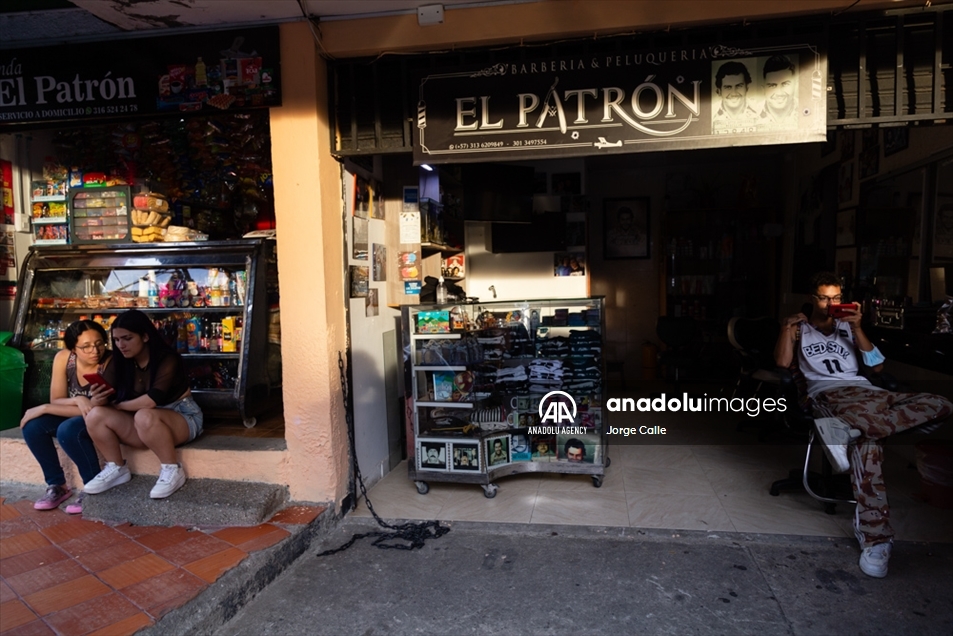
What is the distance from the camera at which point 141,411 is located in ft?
10.9

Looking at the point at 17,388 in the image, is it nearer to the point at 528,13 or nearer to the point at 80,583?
the point at 80,583

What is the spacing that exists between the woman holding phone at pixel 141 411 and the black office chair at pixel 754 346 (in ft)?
14.8

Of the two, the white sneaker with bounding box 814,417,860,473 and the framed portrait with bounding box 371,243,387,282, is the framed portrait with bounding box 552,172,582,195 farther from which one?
the white sneaker with bounding box 814,417,860,473

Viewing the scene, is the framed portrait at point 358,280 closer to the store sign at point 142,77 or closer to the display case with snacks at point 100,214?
the store sign at point 142,77

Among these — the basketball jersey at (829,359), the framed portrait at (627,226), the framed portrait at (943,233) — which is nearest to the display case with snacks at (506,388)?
the basketball jersey at (829,359)

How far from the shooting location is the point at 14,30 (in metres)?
3.41

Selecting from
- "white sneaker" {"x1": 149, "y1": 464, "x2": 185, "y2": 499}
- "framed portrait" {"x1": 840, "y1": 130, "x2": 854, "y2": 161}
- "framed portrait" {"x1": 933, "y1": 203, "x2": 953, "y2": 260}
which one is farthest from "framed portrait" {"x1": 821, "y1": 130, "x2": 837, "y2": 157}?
"white sneaker" {"x1": 149, "y1": 464, "x2": 185, "y2": 499}

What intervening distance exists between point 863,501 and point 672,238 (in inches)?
190

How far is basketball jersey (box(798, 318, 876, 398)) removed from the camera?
11.1 ft

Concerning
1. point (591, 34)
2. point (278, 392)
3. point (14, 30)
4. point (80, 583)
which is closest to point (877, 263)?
point (591, 34)

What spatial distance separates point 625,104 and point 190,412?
3.22m

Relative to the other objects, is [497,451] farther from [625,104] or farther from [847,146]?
[847,146]

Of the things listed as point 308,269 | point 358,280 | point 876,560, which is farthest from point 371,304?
point 876,560

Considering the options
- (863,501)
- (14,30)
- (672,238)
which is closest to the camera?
(863,501)
